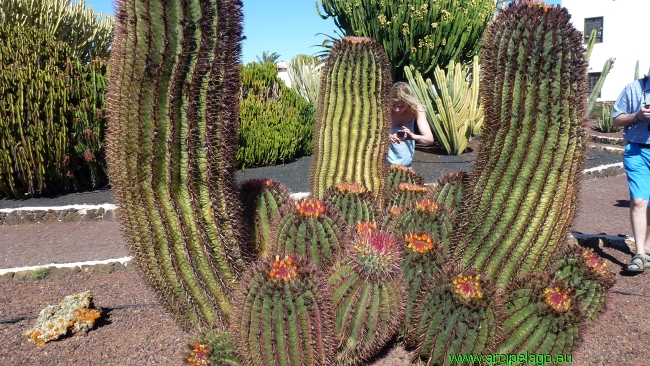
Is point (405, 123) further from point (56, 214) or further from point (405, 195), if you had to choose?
point (56, 214)

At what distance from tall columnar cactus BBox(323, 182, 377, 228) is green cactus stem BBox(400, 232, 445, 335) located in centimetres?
57

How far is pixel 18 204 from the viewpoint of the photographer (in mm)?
6660

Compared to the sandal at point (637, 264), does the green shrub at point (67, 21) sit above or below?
above

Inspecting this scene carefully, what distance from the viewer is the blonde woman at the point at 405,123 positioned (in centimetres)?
464

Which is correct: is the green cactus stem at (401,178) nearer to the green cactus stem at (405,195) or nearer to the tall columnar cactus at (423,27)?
the green cactus stem at (405,195)

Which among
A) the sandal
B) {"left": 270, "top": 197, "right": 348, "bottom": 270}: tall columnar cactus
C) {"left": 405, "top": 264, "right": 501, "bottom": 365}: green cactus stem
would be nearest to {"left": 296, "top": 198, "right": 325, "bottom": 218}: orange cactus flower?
{"left": 270, "top": 197, "right": 348, "bottom": 270}: tall columnar cactus

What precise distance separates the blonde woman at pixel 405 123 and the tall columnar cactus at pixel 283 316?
276 centimetres

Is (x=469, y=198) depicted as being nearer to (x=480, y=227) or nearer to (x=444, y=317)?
(x=480, y=227)

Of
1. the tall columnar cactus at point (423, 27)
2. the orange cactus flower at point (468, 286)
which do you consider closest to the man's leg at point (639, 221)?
the orange cactus flower at point (468, 286)

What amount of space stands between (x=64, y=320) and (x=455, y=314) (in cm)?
205

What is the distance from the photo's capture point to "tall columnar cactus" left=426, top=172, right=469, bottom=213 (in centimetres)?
327

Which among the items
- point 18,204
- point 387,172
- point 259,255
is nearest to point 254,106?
point 18,204

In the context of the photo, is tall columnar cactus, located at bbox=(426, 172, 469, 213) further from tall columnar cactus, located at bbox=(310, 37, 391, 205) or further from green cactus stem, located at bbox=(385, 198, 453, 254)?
tall columnar cactus, located at bbox=(310, 37, 391, 205)

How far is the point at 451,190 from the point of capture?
331 centimetres
